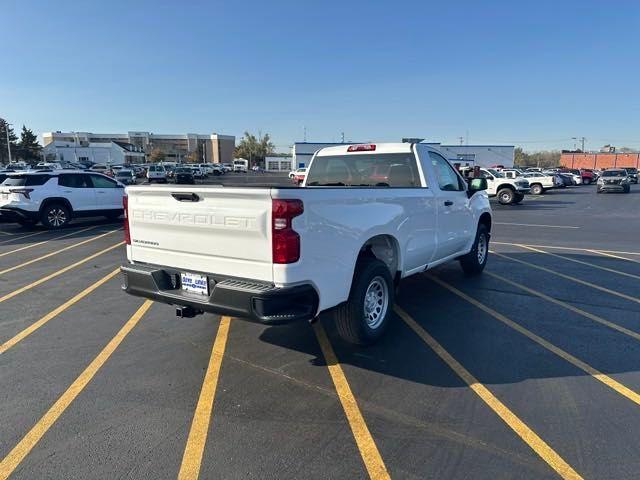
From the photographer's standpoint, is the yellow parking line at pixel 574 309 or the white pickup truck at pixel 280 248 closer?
the white pickup truck at pixel 280 248

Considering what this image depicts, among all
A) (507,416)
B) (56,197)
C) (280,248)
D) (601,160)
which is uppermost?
(601,160)

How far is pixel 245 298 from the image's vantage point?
10.9ft

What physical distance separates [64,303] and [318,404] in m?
4.16

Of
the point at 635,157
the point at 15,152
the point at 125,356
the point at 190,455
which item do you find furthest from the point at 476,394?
the point at 635,157

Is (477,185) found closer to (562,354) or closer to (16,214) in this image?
(562,354)

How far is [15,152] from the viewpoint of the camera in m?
85.8

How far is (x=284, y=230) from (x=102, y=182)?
12.7 m

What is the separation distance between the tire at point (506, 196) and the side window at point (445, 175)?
19074 mm

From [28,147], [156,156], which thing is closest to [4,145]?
[28,147]

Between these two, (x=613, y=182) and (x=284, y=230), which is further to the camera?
(x=613, y=182)

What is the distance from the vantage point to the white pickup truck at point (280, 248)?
3279mm

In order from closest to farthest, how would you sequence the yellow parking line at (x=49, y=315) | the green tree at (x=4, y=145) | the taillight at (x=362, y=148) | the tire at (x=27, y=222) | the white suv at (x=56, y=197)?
the yellow parking line at (x=49, y=315) < the taillight at (x=362, y=148) < the white suv at (x=56, y=197) < the tire at (x=27, y=222) < the green tree at (x=4, y=145)

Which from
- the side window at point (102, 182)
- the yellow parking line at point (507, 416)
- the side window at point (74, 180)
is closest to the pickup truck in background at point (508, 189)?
the side window at point (102, 182)

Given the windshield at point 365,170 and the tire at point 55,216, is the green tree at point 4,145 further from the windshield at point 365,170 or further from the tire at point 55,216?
the windshield at point 365,170
